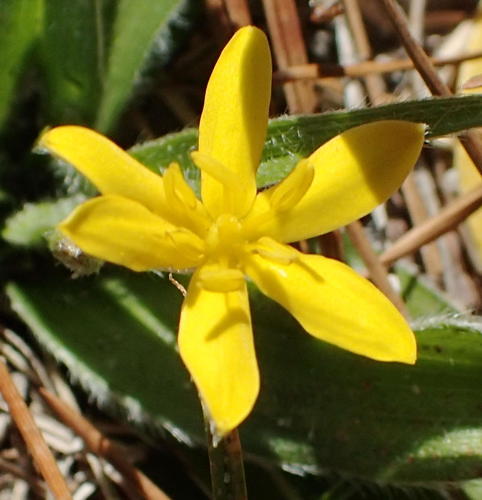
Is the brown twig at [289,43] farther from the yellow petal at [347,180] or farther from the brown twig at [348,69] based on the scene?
the yellow petal at [347,180]

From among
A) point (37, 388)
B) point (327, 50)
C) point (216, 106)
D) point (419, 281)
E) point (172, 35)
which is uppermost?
point (216, 106)

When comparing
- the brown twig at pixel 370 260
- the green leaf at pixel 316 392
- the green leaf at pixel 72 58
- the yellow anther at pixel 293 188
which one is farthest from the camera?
the brown twig at pixel 370 260

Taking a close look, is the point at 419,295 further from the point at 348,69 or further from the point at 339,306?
the point at 339,306

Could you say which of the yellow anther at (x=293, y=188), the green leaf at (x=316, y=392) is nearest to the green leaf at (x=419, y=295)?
the green leaf at (x=316, y=392)

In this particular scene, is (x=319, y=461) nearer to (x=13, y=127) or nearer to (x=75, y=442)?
(x=75, y=442)

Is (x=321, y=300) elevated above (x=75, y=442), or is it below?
above

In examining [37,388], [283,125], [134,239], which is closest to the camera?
[134,239]

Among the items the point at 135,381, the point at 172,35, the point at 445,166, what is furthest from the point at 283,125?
the point at 445,166

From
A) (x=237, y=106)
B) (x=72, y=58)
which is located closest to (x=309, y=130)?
(x=237, y=106)
